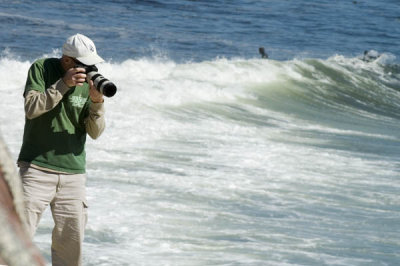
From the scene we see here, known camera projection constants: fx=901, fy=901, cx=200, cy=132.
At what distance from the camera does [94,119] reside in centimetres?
402

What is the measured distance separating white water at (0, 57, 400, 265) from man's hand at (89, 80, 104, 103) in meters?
2.82

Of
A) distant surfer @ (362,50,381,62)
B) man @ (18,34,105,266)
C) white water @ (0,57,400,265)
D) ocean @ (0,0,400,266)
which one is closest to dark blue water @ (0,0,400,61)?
ocean @ (0,0,400,266)

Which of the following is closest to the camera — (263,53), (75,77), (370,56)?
(75,77)

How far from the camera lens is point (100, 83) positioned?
364 centimetres

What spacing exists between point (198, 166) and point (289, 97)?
26.0 feet

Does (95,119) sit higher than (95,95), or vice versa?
(95,95)

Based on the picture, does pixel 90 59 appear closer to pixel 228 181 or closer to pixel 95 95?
pixel 95 95

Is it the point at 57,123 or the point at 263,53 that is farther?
the point at 263,53

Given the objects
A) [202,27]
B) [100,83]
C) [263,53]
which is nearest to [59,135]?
[100,83]

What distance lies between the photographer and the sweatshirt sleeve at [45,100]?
385 cm

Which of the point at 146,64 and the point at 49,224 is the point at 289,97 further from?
the point at 49,224

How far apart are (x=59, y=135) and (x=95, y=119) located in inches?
7.5

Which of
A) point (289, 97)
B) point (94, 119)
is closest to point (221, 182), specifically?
point (94, 119)

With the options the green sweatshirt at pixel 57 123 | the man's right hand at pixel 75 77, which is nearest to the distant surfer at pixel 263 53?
the green sweatshirt at pixel 57 123
